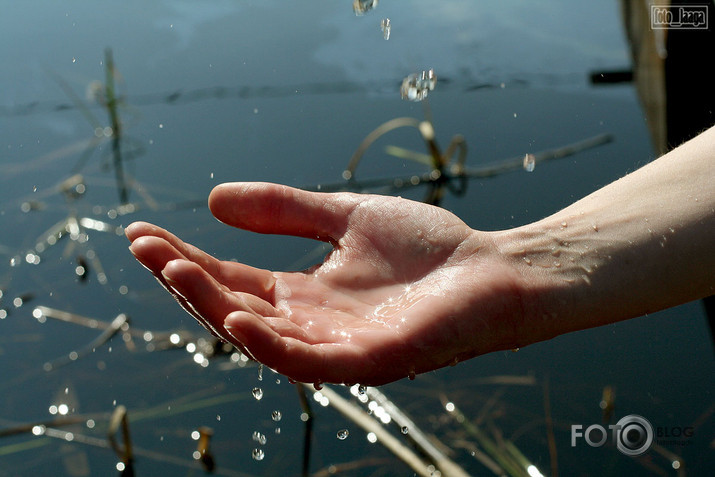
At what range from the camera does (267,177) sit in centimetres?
348

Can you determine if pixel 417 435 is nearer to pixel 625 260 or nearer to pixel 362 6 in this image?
pixel 625 260

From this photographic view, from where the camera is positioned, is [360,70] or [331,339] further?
[360,70]

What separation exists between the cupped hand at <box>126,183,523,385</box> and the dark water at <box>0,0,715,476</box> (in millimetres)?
954

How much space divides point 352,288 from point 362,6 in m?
3.07

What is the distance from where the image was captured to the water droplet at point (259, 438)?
97.2 inches

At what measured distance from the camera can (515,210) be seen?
339cm

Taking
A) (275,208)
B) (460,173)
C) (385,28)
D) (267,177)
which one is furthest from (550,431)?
(385,28)

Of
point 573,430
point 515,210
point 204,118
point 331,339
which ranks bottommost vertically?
point 573,430

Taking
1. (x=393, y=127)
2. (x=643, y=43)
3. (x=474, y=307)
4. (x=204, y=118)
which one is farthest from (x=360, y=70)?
(x=474, y=307)

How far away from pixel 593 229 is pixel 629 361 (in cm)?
117

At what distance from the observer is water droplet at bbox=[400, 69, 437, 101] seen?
4055 millimetres

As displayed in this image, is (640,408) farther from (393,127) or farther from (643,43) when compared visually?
(643,43)

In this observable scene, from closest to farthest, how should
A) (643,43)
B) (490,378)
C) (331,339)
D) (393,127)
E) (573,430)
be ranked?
(331,339)
(573,430)
(490,378)
(393,127)
(643,43)

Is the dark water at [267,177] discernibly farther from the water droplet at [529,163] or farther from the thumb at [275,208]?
the thumb at [275,208]
